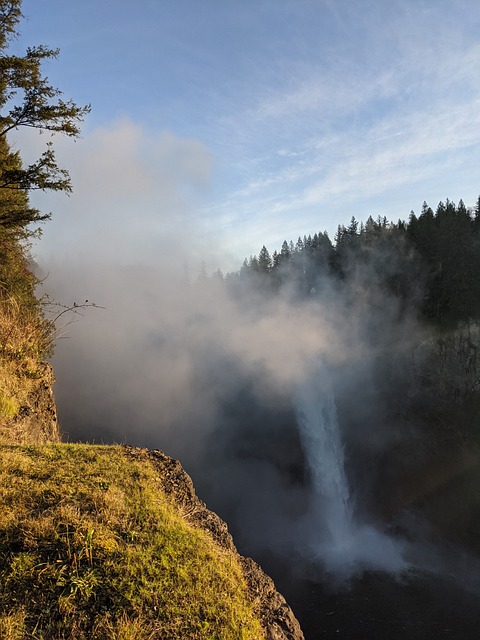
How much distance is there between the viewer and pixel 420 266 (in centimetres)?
3716

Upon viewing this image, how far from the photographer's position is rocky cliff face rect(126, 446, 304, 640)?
427 centimetres

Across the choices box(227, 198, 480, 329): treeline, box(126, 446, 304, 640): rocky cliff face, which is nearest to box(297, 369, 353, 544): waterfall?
box(227, 198, 480, 329): treeline

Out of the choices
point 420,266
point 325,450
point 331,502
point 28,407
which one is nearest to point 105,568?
point 28,407

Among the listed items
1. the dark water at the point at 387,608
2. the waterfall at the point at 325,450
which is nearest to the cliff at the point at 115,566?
the dark water at the point at 387,608

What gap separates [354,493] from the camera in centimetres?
3209

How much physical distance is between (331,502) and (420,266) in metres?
23.5

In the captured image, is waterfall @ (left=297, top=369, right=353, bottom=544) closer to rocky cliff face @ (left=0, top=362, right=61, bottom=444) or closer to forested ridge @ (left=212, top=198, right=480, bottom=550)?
forested ridge @ (left=212, top=198, right=480, bottom=550)

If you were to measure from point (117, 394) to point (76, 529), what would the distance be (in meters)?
35.8

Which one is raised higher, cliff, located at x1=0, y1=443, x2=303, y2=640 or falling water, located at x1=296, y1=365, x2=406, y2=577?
cliff, located at x1=0, y1=443, x2=303, y2=640

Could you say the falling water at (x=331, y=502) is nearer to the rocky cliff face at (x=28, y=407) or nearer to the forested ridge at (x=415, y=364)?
the forested ridge at (x=415, y=364)

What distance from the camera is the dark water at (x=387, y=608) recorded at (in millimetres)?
18484

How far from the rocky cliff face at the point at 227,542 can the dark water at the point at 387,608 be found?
58.5ft

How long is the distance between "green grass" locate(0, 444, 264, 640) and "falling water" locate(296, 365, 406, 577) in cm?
2423

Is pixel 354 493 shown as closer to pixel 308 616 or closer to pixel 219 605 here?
pixel 308 616
